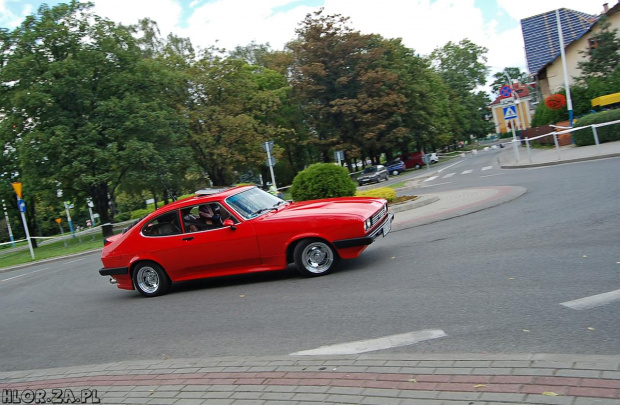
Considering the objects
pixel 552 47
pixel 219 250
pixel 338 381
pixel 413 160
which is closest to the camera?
pixel 338 381

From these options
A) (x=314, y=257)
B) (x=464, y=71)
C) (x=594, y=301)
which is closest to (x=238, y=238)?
(x=314, y=257)

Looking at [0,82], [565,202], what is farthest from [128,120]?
[565,202]

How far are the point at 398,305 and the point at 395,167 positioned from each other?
48.5 m

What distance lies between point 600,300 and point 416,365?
220 cm

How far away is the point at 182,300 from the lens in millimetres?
8633

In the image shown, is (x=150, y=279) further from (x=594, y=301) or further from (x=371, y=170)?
(x=371, y=170)

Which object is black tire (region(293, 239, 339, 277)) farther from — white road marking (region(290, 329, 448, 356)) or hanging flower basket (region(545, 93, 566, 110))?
hanging flower basket (region(545, 93, 566, 110))

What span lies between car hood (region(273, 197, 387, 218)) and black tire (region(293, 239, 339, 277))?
48 cm

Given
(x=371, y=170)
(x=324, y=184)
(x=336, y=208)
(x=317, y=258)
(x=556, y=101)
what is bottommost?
(x=317, y=258)

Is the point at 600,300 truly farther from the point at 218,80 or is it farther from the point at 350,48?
the point at 350,48

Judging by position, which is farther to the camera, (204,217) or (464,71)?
(464,71)

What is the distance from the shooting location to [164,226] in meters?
9.09

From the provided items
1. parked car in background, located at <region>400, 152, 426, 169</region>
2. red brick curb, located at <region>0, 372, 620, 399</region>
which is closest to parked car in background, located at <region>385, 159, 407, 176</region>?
parked car in background, located at <region>400, 152, 426, 169</region>

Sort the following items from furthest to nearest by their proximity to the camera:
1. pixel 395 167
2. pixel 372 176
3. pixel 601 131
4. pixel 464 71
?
1. pixel 464 71
2. pixel 395 167
3. pixel 372 176
4. pixel 601 131
